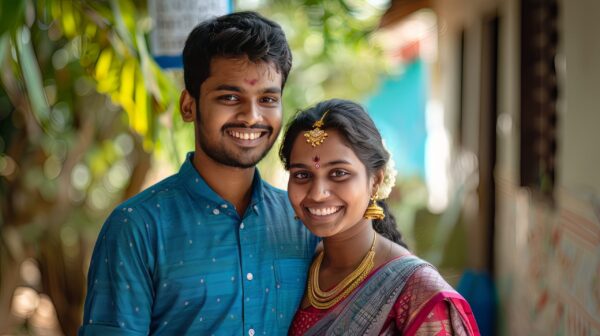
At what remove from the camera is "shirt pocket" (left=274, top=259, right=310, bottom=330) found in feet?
8.56

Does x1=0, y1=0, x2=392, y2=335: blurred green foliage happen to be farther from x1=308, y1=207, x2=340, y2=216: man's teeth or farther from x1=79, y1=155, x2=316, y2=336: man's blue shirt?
x1=308, y1=207, x2=340, y2=216: man's teeth

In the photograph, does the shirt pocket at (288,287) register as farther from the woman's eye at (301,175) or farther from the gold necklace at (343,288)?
the woman's eye at (301,175)

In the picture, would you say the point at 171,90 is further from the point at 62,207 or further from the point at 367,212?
the point at 62,207

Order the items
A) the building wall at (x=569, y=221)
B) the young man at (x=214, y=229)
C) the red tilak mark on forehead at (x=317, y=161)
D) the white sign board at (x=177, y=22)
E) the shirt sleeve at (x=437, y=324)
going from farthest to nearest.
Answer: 1. the white sign board at (x=177, y=22)
2. the building wall at (x=569, y=221)
3. the red tilak mark on forehead at (x=317, y=161)
4. the young man at (x=214, y=229)
5. the shirt sleeve at (x=437, y=324)

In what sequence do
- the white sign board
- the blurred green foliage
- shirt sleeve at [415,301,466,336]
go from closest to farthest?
shirt sleeve at [415,301,466,336], the white sign board, the blurred green foliage

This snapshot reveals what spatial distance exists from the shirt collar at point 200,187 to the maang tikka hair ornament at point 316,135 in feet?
0.86

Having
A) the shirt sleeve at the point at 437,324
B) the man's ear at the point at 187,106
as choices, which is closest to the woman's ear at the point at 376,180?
the shirt sleeve at the point at 437,324

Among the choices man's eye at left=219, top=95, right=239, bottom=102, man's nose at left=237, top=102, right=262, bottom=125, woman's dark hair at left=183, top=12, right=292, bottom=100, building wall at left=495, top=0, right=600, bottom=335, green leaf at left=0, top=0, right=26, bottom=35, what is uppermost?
green leaf at left=0, top=0, right=26, bottom=35

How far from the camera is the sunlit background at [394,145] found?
3615 mm

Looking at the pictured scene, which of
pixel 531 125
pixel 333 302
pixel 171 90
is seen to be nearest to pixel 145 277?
pixel 333 302

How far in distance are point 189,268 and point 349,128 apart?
60cm

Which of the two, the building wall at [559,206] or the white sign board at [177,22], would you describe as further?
the white sign board at [177,22]

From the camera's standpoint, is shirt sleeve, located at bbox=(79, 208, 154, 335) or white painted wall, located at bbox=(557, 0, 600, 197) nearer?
shirt sleeve, located at bbox=(79, 208, 154, 335)

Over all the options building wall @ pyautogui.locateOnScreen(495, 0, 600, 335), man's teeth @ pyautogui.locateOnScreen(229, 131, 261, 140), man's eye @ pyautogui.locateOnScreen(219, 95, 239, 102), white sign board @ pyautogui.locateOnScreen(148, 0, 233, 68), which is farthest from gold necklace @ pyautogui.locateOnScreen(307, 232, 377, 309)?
white sign board @ pyautogui.locateOnScreen(148, 0, 233, 68)
